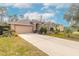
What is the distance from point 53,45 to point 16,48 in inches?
17.8

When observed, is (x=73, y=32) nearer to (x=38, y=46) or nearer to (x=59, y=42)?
(x=59, y=42)

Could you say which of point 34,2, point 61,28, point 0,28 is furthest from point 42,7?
point 0,28

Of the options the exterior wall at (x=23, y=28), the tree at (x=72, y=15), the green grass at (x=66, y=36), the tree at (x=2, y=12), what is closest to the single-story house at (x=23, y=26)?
the exterior wall at (x=23, y=28)

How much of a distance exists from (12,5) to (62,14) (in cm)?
62

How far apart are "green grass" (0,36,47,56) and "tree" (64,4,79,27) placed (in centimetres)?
51

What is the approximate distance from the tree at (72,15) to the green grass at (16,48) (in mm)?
512

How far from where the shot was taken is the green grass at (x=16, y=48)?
3.25 m

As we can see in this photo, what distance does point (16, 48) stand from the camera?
3.26 metres

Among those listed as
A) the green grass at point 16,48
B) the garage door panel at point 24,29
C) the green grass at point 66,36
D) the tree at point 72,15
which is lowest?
the green grass at point 16,48

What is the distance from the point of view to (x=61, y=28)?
3318mm

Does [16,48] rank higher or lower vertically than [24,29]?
lower

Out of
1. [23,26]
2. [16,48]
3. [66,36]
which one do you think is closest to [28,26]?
[23,26]

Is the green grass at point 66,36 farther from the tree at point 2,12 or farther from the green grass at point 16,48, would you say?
the tree at point 2,12

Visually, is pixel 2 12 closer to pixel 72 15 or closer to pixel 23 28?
pixel 23 28
